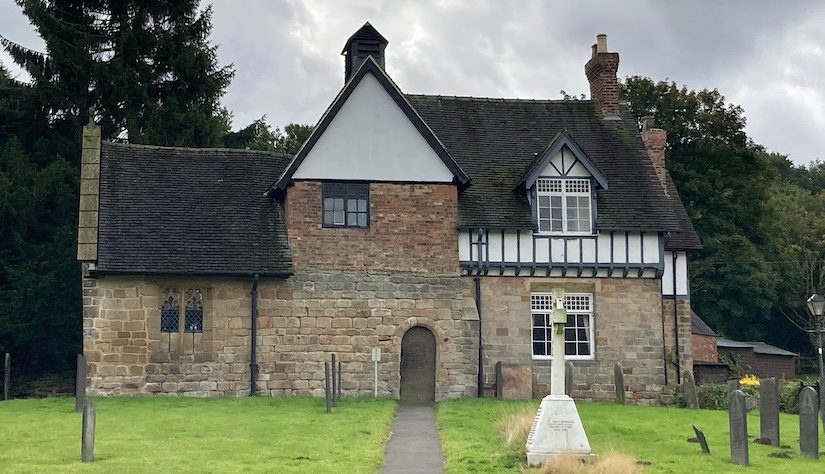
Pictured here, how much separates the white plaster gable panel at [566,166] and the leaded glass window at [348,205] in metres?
5.52

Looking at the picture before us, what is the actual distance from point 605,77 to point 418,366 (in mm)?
12504

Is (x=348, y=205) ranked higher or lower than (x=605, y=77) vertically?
lower

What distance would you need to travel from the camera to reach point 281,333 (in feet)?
94.6

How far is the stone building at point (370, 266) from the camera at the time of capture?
93.0ft

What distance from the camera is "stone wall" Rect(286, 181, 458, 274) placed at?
29281 millimetres

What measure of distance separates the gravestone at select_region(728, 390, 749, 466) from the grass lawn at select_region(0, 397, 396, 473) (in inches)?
237

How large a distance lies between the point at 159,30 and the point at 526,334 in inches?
944

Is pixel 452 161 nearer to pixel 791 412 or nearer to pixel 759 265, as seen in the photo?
pixel 791 412

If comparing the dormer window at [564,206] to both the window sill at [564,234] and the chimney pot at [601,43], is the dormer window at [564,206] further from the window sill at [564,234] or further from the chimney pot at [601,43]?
the chimney pot at [601,43]

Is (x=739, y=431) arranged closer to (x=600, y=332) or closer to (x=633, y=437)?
(x=633, y=437)

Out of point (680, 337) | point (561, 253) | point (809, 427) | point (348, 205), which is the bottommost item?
point (809, 427)

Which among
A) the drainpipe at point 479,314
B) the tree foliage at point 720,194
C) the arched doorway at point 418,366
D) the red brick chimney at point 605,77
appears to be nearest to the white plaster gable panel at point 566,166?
the drainpipe at point 479,314

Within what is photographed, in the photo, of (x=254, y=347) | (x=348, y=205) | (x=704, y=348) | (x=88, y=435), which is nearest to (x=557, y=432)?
(x=88, y=435)

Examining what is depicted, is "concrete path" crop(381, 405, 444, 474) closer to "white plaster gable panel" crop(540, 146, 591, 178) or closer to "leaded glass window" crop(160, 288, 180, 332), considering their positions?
"leaded glass window" crop(160, 288, 180, 332)
